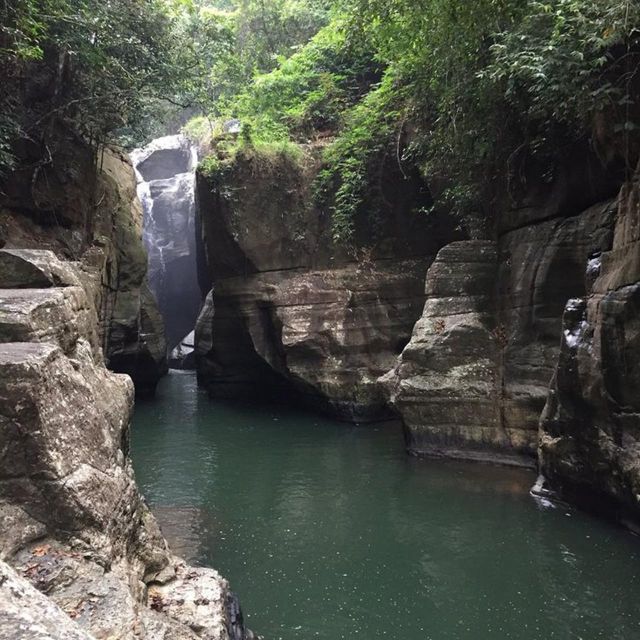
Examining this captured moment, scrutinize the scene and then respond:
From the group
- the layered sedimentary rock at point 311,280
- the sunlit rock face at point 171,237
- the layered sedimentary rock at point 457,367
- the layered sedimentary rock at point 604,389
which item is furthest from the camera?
the sunlit rock face at point 171,237

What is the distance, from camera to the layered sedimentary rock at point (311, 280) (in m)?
15.4

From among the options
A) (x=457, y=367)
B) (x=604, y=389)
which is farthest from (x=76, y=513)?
(x=457, y=367)

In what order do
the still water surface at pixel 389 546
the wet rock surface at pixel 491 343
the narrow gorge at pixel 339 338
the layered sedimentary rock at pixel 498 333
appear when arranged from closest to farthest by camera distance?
the narrow gorge at pixel 339 338 → the still water surface at pixel 389 546 → the layered sedimentary rock at pixel 498 333 → the wet rock surface at pixel 491 343

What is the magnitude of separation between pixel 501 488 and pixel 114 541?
7.07 m

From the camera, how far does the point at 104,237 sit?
1537 centimetres

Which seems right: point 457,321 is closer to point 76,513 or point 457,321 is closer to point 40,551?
point 76,513

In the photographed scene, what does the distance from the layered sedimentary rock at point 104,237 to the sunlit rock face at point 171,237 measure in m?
9.14

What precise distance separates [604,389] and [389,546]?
3.40m

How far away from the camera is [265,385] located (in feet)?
63.0

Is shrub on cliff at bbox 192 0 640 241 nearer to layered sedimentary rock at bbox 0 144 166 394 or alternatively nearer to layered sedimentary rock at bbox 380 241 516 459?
layered sedimentary rock at bbox 380 241 516 459

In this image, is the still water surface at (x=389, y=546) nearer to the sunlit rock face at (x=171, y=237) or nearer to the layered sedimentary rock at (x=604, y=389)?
the layered sedimentary rock at (x=604, y=389)

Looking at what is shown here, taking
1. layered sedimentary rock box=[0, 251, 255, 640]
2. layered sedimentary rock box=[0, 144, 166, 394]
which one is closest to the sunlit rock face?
layered sedimentary rock box=[0, 144, 166, 394]

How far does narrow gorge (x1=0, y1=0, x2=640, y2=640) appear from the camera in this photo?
4.16m

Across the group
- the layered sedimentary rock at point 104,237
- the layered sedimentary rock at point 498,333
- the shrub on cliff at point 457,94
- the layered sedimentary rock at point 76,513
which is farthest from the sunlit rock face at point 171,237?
the layered sedimentary rock at point 76,513
